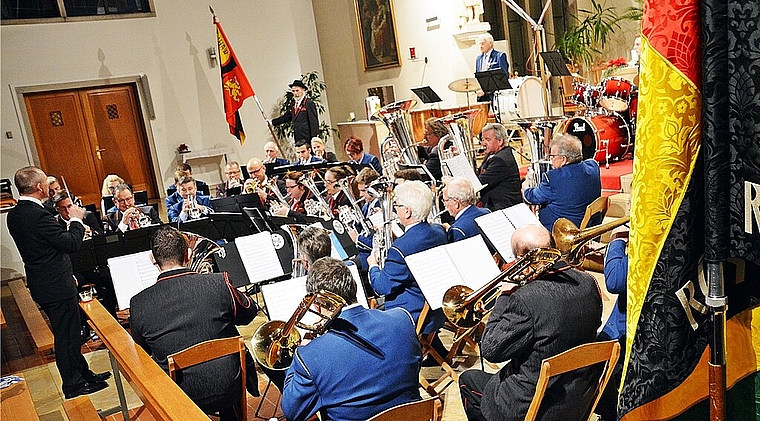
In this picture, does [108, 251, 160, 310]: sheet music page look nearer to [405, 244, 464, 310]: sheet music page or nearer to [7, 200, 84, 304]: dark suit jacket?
[7, 200, 84, 304]: dark suit jacket

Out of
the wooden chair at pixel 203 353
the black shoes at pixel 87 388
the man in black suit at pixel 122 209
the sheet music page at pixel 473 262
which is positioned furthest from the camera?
the man in black suit at pixel 122 209

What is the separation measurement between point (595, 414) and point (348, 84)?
11.2 m

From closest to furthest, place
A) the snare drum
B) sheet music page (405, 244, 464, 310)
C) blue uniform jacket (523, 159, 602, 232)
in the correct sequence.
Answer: sheet music page (405, 244, 464, 310), blue uniform jacket (523, 159, 602, 232), the snare drum

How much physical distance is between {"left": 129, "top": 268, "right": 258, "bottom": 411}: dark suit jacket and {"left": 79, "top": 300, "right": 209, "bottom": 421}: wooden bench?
0.48 feet

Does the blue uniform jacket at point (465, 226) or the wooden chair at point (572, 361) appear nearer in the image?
the wooden chair at point (572, 361)

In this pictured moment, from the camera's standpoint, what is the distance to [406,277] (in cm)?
410

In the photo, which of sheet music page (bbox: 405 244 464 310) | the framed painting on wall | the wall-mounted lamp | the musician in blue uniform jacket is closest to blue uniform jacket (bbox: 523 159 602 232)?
the musician in blue uniform jacket

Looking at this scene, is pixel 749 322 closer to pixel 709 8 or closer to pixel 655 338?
pixel 655 338

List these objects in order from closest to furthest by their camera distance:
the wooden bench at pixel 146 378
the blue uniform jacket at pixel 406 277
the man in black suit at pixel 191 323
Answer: the wooden bench at pixel 146 378 < the man in black suit at pixel 191 323 < the blue uniform jacket at pixel 406 277

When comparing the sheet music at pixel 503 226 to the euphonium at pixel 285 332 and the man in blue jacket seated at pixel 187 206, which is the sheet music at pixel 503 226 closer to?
the euphonium at pixel 285 332

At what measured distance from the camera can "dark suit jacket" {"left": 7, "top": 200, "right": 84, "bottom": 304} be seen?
468 cm

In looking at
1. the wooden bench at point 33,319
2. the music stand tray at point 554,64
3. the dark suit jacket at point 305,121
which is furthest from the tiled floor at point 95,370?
the dark suit jacket at point 305,121

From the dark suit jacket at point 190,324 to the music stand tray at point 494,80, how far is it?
558 cm

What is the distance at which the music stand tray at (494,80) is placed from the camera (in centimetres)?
797
